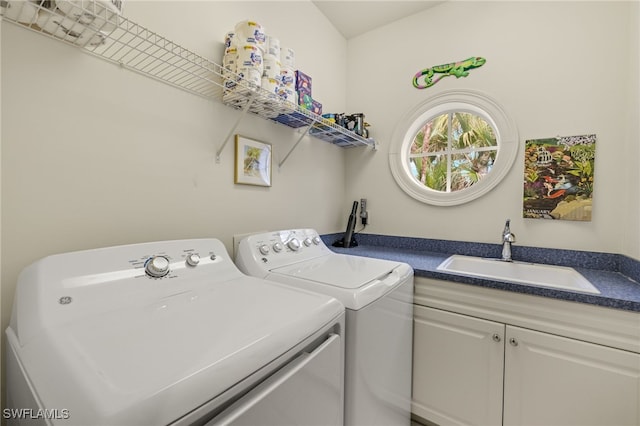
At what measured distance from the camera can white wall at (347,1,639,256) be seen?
1.51 metres

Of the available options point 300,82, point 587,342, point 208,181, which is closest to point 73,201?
point 208,181

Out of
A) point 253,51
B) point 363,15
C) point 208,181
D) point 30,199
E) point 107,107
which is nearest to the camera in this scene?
point 30,199

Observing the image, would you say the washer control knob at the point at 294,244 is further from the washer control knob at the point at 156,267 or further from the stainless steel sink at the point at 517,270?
the stainless steel sink at the point at 517,270

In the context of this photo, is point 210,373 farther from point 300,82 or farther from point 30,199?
point 300,82

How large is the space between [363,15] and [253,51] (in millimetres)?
1404

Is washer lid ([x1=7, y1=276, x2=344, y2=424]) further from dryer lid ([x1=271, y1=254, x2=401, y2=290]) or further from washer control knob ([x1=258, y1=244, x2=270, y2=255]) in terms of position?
washer control knob ([x1=258, y1=244, x2=270, y2=255])

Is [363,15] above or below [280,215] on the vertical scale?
above

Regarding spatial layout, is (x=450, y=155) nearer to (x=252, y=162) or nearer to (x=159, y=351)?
(x=252, y=162)

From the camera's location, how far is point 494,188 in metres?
1.81

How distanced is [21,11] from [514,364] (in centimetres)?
219

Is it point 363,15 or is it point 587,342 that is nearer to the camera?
point 587,342

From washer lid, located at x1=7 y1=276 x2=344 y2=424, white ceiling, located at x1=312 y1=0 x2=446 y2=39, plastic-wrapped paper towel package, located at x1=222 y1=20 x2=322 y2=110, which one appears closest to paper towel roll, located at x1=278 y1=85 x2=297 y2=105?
plastic-wrapped paper towel package, located at x1=222 y1=20 x2=322 y2=110

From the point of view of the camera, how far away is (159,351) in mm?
557

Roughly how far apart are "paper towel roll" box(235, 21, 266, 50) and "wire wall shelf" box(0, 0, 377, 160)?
0.58 ft
